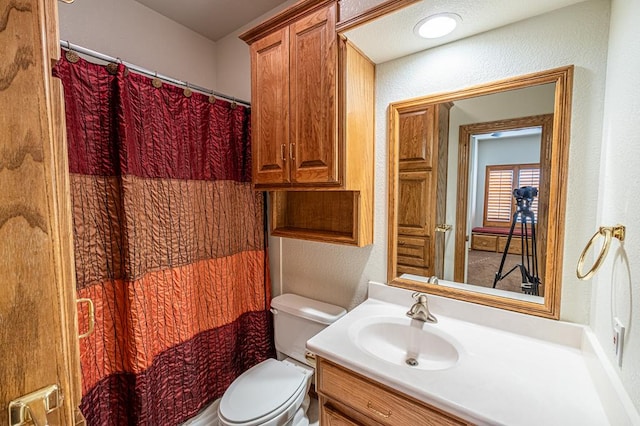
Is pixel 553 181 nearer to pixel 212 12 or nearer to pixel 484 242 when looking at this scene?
pixel 484 242

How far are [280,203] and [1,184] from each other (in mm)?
1363

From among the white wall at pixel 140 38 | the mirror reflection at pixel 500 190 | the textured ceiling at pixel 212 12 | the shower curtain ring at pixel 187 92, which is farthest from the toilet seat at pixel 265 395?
the textured ceiling at pixel 212 12

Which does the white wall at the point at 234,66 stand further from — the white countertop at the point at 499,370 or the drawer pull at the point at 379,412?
the drawer pull at the point at 379,412

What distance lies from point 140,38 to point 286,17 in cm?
108

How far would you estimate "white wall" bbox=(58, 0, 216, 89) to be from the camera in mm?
1481

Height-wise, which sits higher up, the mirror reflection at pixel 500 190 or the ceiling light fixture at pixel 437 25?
the ceiling light fixture at pixel 437 25

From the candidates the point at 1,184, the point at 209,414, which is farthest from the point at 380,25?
the point at 209,414

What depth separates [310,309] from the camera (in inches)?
62.3

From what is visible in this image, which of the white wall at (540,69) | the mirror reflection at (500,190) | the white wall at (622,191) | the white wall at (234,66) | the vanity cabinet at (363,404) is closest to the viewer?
the white wall at (622,191)

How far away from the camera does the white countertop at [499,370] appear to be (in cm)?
73

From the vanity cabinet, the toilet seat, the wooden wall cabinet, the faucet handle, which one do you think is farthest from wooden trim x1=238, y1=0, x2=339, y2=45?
the toilet seat

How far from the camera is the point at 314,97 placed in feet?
4.12

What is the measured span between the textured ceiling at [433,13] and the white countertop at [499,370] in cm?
116

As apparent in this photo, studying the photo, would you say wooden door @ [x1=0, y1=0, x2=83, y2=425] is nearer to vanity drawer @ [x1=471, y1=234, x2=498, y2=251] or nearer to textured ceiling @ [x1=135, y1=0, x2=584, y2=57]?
textured ceiling @ [x1=135, y1=0, x2=584, y2=57]
